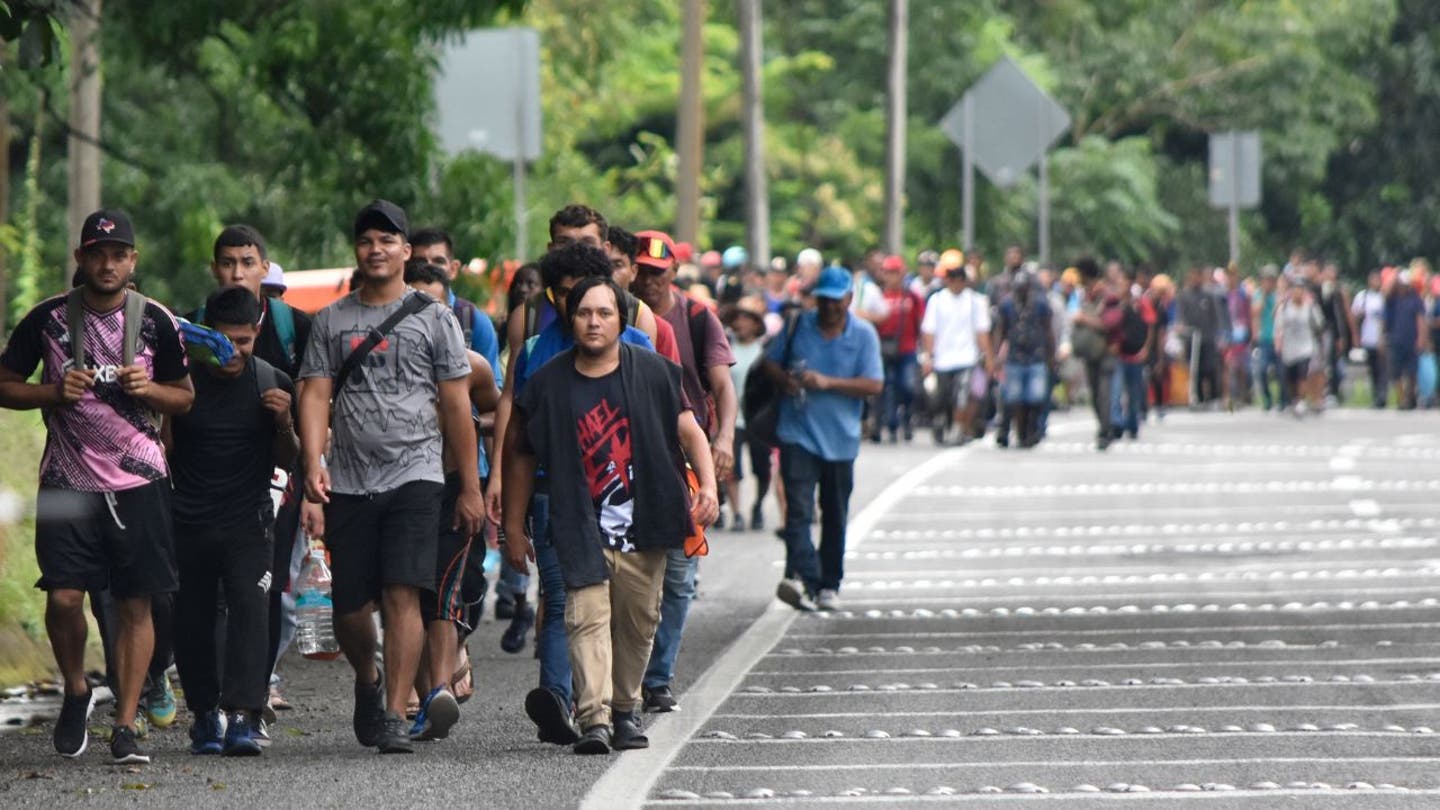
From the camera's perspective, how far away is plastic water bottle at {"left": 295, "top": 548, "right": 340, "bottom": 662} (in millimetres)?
11211

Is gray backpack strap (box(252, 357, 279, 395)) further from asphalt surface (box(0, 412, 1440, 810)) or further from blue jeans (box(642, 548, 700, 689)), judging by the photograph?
blue jeans (box(642, 548, 700, 689))

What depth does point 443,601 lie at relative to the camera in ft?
34.1

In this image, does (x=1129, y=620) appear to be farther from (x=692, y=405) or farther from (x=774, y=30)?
(x=774, y=30)

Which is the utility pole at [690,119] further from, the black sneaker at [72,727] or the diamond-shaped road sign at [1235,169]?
the black sneaker at [72,727]

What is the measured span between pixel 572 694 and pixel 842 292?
492 cm

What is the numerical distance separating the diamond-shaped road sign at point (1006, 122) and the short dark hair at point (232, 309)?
2425 cm

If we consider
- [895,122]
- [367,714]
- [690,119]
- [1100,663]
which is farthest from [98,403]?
[895,122]

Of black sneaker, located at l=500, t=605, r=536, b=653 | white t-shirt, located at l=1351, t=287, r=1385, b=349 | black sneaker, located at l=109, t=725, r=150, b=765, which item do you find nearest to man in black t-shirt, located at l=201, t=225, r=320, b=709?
black sneaker, located at l=109, t=725, r=150, b=765

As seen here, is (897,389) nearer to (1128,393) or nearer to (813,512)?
(1128,393)

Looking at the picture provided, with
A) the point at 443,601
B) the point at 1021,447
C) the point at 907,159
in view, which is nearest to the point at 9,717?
the point at 443,601

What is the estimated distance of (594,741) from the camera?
9.85 meters

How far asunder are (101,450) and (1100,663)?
4.45 m

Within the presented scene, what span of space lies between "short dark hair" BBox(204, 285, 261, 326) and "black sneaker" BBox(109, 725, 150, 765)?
1359 mm

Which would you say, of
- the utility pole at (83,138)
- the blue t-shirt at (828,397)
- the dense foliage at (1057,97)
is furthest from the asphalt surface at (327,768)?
the dense foliage at (1057,97)
